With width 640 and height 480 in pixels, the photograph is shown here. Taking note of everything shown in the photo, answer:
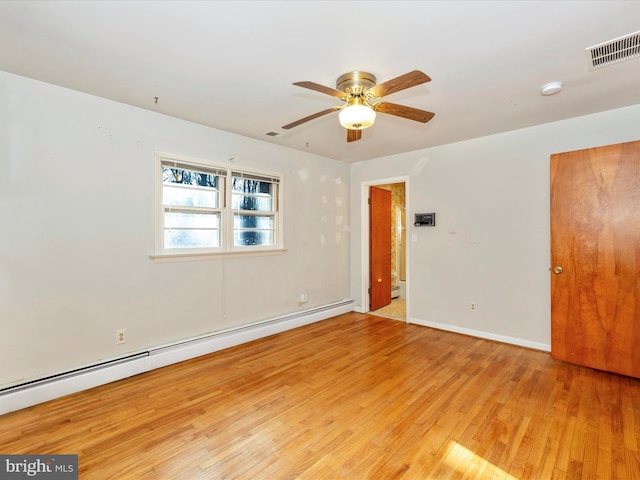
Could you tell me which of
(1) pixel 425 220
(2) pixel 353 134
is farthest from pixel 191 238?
(1) pixel 425 220

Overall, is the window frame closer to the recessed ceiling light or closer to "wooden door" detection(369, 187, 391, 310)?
"wooden door" detection(369, 187, 391, 310)

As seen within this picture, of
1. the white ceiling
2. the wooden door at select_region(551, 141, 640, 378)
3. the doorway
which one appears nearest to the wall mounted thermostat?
the doorway

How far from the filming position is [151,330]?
308cm

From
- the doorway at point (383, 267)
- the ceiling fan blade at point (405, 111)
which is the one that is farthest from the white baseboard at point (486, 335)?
the ceiling fan blade at point (405, 111)

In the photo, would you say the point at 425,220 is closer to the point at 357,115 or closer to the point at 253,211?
the point at 253,211

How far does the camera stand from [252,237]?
4.00 metres

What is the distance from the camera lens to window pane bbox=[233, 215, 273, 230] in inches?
150

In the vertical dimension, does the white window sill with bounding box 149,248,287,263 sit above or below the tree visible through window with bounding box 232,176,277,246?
below

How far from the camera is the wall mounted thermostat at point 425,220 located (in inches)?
170

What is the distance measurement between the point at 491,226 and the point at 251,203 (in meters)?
3.07

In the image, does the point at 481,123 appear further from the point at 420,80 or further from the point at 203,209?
the point at 203,209

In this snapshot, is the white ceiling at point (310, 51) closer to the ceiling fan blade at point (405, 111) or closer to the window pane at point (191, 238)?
the ceiling fan blade at point (405, 111)

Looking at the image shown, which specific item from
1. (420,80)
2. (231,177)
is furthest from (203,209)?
(420,80)

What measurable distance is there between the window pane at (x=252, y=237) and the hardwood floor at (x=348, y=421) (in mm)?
1362
